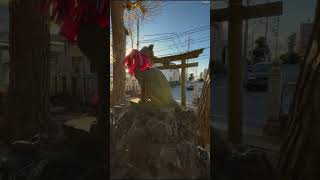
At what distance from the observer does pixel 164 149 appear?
138cm

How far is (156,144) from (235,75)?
1.34ft

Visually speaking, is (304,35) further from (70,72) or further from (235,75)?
(70,72)

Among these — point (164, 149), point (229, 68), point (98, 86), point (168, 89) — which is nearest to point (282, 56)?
point (229, 68)

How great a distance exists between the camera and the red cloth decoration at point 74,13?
1353 mm

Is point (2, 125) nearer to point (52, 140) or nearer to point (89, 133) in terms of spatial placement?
point (52, 140)

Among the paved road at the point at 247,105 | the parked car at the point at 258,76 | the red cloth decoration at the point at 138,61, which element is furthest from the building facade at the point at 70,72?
the parked car at the point at 258,76

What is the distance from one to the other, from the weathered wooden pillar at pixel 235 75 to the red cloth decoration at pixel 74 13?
18.8 inches

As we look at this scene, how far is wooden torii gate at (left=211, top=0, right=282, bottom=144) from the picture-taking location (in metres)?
1.23

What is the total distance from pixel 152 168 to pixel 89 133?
0.29 metres

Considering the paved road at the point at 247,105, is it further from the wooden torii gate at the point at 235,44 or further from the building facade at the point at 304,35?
the building facade at the point at 304,35

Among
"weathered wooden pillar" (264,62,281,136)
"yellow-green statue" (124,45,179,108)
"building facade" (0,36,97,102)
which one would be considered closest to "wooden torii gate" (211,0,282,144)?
"weathered wooden pillar" (264,62,281,136)

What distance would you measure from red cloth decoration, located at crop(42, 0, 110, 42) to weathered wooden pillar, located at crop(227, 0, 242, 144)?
1.57ft

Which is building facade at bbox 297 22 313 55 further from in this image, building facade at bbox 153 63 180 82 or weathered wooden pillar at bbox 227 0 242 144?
building facade at bbox 153 63 180 82

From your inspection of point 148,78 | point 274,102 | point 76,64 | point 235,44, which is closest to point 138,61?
point 148,78
